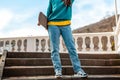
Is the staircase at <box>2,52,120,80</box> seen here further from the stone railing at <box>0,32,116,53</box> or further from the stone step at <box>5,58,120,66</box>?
the stone railing at <box>0,32,116,53</box>

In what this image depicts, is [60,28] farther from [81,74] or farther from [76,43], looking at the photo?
[76,43]

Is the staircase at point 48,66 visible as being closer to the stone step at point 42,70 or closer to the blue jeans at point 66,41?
the stone step at point 42,70

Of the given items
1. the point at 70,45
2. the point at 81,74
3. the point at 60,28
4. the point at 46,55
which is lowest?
the point at 81,74

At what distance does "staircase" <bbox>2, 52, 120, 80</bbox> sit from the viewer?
4.14 metres

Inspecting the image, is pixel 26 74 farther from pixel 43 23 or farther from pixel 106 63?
pixel 106 63

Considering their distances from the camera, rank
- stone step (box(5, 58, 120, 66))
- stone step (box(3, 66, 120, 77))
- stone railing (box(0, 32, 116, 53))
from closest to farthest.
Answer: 1. stone step (box(3, 66, 120, 77))
2. stone step (box(5, 58, 120, 66))
3. stone railing (box(0, 32, 116, 53))

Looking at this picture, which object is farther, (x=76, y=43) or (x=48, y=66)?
(x=76, y=43)

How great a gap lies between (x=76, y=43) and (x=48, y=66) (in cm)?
297

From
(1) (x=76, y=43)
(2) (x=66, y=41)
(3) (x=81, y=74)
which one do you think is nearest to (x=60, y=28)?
(2) (x=66, y=41)

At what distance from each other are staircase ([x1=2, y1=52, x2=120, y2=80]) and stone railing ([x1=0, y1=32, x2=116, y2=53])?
6.29 feet

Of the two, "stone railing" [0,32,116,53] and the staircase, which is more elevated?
"stone railing" [0,32,116,53]

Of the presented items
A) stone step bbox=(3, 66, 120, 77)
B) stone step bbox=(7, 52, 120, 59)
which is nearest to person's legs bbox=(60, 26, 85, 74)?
stone step bbox=(3, 66, 120, 77)

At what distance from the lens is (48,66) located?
4.50 meters

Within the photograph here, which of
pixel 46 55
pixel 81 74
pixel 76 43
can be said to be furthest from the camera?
pixel 76 43
